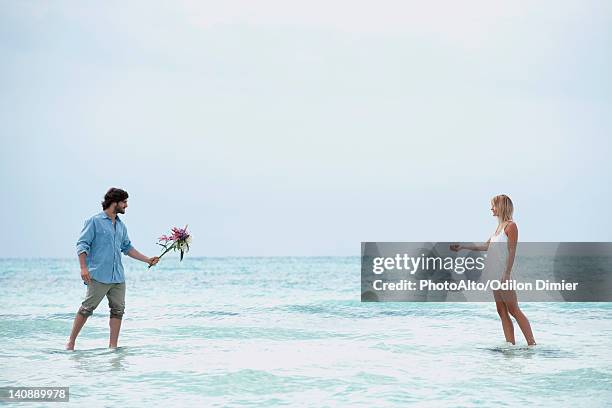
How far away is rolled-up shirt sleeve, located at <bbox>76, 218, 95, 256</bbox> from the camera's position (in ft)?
25.2

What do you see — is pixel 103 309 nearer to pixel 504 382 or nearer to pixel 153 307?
pixel 153 307

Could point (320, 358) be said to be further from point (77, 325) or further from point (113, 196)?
point (113, 196)

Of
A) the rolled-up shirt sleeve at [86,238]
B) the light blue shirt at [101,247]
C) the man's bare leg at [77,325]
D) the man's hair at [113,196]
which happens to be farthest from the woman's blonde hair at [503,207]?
the man's bare leg at [77,325]

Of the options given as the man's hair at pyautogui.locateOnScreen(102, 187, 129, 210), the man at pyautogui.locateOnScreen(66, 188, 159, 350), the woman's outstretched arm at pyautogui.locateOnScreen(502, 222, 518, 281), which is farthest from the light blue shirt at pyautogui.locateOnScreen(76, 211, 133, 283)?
the woman's outstretched arm at pyautogui.locateOnScreen(502, 222, 518, 281)

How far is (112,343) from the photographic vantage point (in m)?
8.45

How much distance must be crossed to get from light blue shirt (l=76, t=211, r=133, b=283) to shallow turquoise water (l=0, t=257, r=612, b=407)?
91cm

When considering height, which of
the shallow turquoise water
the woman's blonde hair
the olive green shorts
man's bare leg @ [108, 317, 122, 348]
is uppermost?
the woman's blonde hair

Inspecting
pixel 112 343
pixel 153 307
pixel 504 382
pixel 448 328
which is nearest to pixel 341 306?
pixel 153 307

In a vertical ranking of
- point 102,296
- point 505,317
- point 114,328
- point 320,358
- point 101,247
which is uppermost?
point 101,247

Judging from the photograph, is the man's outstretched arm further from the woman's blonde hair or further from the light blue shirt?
the woman's blonde hair

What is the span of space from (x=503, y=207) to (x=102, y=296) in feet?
14.4

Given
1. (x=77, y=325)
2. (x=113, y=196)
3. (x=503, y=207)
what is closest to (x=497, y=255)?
(x=503, y=207)

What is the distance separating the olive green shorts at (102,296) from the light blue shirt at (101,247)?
9cm

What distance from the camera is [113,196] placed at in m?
7.84
